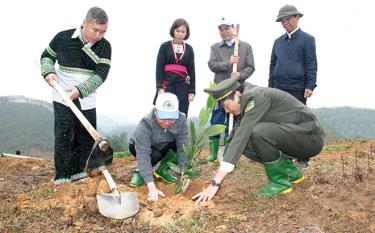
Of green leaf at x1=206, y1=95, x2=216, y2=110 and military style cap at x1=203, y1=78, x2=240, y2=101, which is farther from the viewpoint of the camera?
green leaf at x1=206, y1=95, x2=216, y2=110

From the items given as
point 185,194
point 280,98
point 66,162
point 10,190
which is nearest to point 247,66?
point 280,98

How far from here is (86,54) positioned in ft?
14.4

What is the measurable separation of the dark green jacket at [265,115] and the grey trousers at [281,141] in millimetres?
36

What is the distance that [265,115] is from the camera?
→ 3928 mm

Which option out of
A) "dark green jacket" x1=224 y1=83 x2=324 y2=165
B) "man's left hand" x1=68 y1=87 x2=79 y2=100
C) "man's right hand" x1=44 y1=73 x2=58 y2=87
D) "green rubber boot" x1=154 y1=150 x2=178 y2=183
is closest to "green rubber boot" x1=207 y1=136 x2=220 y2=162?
"green rubber boot" x1=154 y1=150 x2=178 y2=183

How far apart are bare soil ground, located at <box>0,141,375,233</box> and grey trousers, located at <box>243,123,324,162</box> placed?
0.38 metres

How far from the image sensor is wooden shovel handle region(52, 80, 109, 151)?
3583 millimetres

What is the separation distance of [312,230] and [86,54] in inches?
112

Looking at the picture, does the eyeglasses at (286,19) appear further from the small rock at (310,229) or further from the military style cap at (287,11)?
the small rock at (310,229)

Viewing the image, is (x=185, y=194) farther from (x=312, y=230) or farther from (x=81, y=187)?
(x=312, y=230)

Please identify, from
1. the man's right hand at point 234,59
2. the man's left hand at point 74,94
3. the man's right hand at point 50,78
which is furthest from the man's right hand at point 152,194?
the man's right hand at point 234,59

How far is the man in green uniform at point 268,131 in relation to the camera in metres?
3.61

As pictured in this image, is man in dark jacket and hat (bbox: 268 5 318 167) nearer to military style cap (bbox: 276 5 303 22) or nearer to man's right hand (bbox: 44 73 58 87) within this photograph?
military style cap (bbox: 276 5 303 22)

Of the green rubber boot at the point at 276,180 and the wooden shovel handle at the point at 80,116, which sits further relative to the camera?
the green rubber boot at the point at 276,180
